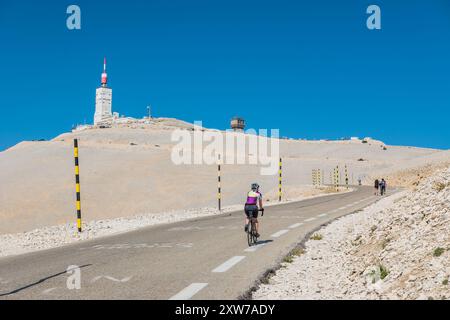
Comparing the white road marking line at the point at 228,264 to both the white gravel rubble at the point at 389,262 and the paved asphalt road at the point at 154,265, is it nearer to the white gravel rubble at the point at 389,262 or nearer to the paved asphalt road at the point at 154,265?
the paved asphalt road at the point at 154,265

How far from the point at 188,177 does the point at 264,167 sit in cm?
1905

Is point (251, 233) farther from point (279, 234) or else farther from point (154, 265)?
point (154, 265)

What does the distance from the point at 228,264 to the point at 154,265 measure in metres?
1.44

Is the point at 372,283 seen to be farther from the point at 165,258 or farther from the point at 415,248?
the point at 165,258

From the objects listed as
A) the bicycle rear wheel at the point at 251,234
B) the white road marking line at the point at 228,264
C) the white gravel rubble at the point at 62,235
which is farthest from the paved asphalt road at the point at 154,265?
the white gravel rubble at the point at 62,235

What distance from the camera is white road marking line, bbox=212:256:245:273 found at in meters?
8.52

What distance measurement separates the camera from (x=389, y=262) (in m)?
7.37

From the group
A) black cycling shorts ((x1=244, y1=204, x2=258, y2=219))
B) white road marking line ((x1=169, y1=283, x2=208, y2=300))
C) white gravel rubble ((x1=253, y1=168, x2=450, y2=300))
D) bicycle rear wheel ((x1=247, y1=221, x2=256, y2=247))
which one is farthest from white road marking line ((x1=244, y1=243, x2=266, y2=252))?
white road marking line ((x1=169, y1=283, x2=208, y2=300))

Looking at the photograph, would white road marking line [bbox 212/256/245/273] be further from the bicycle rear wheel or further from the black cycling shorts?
the black cycling shorts

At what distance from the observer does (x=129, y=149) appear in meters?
84.5

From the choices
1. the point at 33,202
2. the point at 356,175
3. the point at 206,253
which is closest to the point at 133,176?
the point at 33,202

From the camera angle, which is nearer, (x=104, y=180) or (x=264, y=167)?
(x=104, y=180)
